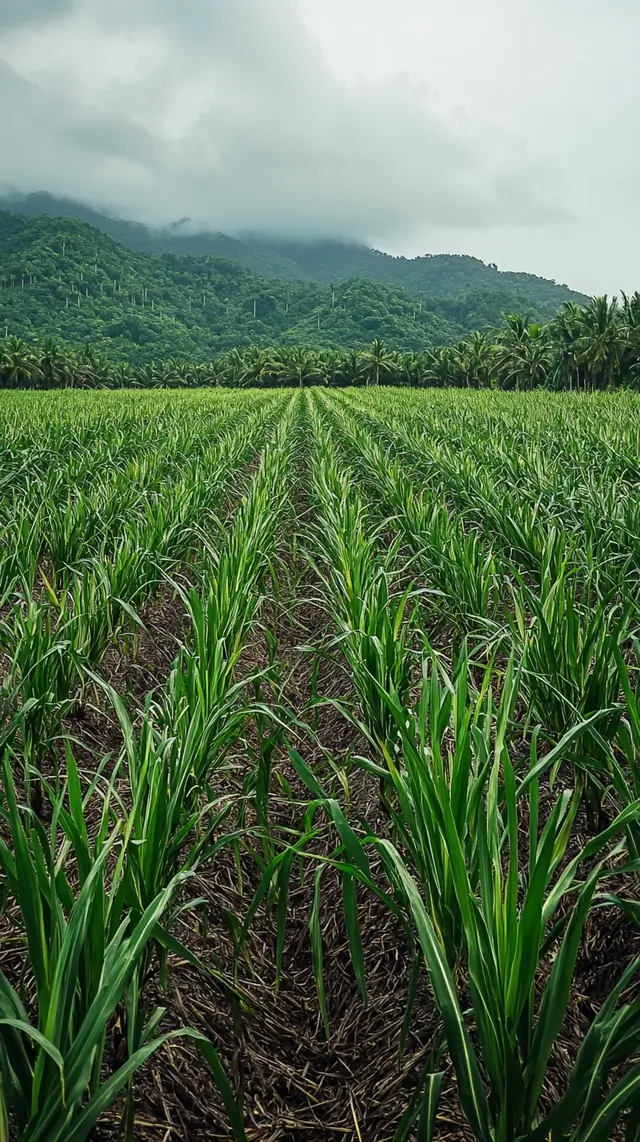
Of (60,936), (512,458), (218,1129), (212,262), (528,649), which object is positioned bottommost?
(218,1129)

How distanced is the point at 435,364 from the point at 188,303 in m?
51.3

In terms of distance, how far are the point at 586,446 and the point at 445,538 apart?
13.3 ft

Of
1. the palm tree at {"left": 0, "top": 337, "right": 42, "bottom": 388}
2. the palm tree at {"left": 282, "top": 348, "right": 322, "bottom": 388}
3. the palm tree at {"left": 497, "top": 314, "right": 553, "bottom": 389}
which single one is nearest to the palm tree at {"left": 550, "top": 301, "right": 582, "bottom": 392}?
the palm tree at {"left": 497, "top": 314, "right": 553, "bottom": 389}

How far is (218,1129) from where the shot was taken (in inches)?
47.1

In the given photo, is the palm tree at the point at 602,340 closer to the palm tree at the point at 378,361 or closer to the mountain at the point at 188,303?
the palm tree at the point at 378,361

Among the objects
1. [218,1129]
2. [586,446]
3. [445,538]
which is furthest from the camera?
[586,446]

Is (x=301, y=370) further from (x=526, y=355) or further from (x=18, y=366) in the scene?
(x=18, y=366)

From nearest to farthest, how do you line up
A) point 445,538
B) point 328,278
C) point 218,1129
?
point 218,1129 < point 445,538 < point 328,278

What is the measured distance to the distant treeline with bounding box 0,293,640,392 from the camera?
2908 centimetres

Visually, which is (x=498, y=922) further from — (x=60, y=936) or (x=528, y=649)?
(x=528, y=649)

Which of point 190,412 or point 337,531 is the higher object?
point 190,412

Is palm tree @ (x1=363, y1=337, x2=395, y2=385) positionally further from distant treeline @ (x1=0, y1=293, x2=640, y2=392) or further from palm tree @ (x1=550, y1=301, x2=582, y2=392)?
palm tree @ (x1=550, y1=301, x2=582, y2=392)

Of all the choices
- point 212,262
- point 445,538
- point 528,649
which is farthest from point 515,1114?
point 212,262

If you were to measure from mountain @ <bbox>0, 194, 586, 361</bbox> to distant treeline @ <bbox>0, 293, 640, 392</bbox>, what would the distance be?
12816mm
